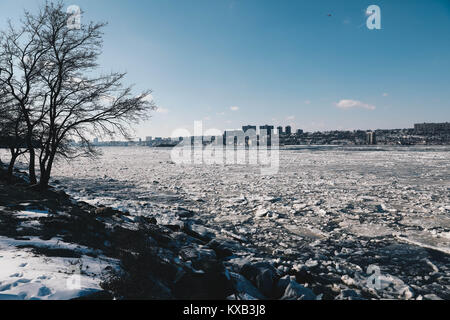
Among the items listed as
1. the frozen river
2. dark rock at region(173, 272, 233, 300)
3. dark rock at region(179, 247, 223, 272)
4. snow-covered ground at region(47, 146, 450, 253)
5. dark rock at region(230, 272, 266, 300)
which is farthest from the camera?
snow-covered ground at region(47, 146, 450, 253)

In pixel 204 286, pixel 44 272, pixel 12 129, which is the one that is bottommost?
pixel 204 286

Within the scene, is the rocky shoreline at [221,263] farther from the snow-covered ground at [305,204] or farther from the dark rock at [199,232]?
the snow-covered ground at [305,204]

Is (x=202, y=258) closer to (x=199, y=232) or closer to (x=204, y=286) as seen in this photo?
(x=204, y=286)

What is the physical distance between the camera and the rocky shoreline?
11.3ft

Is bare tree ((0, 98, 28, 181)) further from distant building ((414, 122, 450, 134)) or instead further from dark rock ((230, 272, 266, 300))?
distant building ((414, 122, 450, 134))

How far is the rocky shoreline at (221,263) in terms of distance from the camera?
3434 mm

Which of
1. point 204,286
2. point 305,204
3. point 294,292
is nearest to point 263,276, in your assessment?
point 294,292

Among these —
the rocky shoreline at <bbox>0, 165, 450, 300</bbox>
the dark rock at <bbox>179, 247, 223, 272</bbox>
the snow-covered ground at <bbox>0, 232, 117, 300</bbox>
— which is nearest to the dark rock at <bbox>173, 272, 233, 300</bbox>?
the rocky shoreline at <bbox>0, 165, 450, 300</bbox>

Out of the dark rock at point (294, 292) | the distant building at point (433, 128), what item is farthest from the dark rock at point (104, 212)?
the distant building at point (433, 128)

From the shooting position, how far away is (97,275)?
3.31 metres

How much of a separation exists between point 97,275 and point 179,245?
204 cm

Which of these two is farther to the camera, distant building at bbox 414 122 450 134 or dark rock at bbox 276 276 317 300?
distant building at bbox 414 122 450 134

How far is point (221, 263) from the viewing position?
4.41 metres

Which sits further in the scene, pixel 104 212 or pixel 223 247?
pixel 104 212
